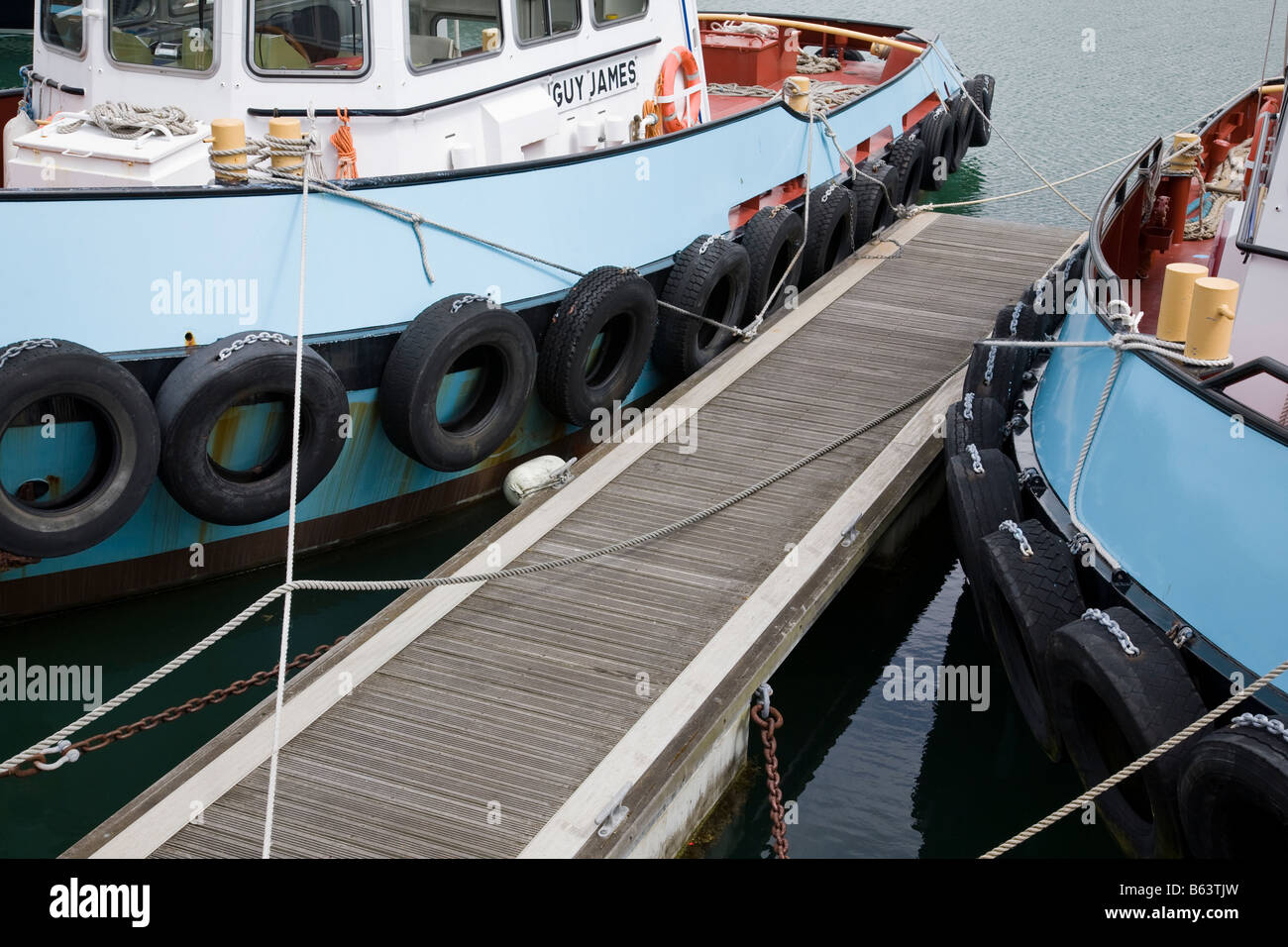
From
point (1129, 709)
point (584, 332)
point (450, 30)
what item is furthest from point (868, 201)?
point (1129, 709)

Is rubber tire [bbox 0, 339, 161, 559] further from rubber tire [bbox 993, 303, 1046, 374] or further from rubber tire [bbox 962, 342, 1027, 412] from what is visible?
rubber tire [bbox 993, 303, 1046, 374]

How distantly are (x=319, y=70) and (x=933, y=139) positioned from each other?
670cm

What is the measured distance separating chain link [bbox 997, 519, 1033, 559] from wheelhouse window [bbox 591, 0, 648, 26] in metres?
4.20

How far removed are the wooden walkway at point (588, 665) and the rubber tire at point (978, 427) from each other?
483 mm

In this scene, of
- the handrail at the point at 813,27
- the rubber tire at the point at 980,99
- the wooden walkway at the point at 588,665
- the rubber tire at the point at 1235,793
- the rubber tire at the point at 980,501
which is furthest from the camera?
the rubber tire at the point at 980,99

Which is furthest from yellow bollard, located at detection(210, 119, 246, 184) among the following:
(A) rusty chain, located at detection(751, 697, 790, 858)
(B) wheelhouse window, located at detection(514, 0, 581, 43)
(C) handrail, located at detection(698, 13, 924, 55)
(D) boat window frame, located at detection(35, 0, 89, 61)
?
(C) handrail, located at detection(698, 13, 924, 55)

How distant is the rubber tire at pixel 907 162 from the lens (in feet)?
35.7

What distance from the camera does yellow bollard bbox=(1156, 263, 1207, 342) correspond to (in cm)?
473

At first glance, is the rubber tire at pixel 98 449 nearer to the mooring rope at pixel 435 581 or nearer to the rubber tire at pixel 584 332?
the mooring rope at pixel 435 581

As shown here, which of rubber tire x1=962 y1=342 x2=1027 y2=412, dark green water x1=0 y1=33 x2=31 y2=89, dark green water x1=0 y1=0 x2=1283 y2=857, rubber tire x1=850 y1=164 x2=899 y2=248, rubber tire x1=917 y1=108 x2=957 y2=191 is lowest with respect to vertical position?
dark green water x1=0 y1=0 x2=1283 y2=857

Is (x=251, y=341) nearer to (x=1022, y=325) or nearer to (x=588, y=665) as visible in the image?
(x=588, y=665)

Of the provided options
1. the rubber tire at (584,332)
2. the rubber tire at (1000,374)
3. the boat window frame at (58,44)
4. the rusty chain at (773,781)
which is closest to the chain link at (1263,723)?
the rusty chain at (773,781)

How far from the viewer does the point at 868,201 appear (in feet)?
32.6

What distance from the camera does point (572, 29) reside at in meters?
7.63
